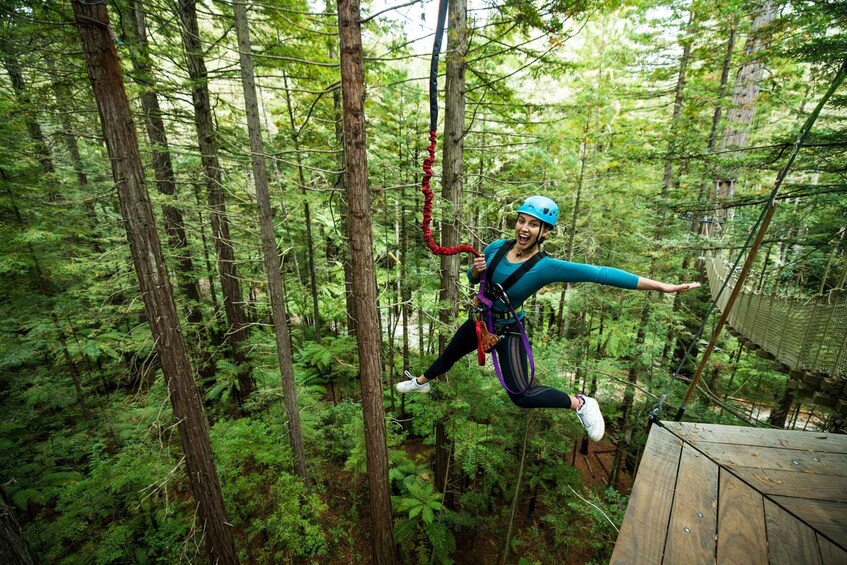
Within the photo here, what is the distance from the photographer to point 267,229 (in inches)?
207

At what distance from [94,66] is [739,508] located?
611 cm

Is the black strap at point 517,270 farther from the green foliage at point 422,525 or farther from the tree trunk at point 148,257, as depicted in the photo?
the green foliage at point 422,525

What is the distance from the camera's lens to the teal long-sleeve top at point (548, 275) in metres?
3.00

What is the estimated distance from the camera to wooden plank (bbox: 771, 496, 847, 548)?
63.7 inches

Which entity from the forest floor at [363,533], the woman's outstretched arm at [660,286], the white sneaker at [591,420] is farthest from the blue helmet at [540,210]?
the forest floor at [363,533]

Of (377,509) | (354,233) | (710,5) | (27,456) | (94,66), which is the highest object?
(710,5)

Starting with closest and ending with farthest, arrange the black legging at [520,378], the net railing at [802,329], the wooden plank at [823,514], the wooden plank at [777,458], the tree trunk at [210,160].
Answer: the wooden plank at [823,514], the wooden plank at [777,458], the black legging at [520,378], the net railing at [802,329], the tree trunk at [210,160]

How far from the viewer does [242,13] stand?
4.39 m

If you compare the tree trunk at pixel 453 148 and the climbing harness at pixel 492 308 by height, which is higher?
the tree trunk at pixel 453 148

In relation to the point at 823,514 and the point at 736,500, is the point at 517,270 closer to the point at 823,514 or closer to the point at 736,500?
the point at 736,500

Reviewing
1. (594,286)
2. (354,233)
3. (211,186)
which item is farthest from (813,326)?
(211,186)

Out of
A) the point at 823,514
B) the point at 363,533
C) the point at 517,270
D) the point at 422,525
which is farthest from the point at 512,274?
the point at 363,533

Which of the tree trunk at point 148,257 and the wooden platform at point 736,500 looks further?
the tree trunk at point 148,257

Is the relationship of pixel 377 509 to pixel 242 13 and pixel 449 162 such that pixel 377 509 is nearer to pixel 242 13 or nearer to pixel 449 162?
pixel 449 162
